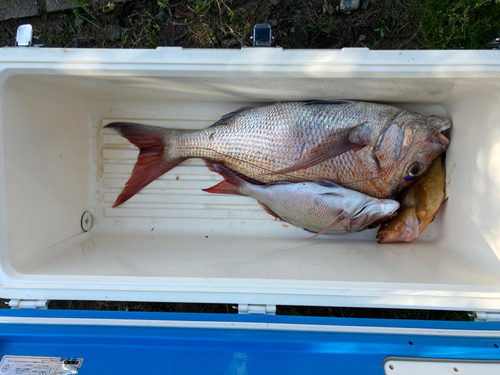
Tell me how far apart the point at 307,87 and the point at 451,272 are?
924 millimetres

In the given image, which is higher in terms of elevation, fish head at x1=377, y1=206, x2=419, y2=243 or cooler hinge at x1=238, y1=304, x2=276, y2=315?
fish head at x1=377, y1=206, x2=419, y2=243

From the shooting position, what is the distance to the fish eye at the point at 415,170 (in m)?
1.28

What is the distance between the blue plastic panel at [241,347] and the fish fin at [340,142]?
2.18 ft

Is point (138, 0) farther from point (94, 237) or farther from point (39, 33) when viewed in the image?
point (94, 237)

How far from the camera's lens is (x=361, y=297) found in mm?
1013

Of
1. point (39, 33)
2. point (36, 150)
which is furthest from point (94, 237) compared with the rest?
point (39, 33)

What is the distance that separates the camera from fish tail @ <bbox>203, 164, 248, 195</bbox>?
1415 millimetres

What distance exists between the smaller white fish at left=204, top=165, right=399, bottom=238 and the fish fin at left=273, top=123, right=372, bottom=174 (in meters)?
0.12

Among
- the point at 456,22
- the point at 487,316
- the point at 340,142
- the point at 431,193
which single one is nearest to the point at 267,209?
the point at 340,142

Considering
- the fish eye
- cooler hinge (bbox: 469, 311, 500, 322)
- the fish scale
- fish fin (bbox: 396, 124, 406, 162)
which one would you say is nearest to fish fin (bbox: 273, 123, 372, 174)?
the fish scale

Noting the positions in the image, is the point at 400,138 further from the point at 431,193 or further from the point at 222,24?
the point at 222,24

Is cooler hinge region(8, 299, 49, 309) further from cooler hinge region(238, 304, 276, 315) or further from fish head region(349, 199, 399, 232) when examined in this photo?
fish head region(349, 199, 399, 232)

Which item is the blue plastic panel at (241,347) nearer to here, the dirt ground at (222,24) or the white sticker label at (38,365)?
the white sticker label at (38,365)

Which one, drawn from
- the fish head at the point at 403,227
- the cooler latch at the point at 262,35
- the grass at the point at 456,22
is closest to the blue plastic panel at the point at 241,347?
the fish head at the point at 403,227
